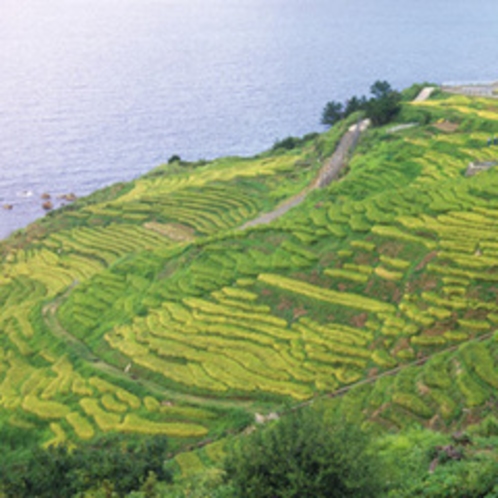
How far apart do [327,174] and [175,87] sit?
3324 inches

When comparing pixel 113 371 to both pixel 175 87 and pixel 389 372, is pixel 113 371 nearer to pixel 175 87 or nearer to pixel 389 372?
pixel 389 372

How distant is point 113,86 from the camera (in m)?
140

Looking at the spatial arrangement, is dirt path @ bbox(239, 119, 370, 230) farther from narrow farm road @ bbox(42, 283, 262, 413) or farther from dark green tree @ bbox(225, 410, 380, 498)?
dark green tree @ bbox(225, 410, 380, 498)

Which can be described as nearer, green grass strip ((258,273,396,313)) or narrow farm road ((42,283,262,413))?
narrow farm road ((42,283,262,413))

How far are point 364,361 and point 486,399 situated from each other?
22.2 feet

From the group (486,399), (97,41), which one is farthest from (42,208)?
(97,41)

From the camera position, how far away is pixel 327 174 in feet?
200

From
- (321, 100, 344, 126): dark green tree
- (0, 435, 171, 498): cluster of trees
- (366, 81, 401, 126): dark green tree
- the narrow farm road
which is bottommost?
the narrow farm road

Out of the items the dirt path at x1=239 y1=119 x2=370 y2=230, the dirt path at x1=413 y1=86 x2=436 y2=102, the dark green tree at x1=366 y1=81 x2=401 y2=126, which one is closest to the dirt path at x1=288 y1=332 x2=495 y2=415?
the dirt path at x1=239 y1=119 x2=370 y2=230

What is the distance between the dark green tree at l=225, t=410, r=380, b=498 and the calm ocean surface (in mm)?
69162

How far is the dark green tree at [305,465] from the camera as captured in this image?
1869 cm

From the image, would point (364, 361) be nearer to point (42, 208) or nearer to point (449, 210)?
point (449, 210)

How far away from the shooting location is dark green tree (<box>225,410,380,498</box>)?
736 inches

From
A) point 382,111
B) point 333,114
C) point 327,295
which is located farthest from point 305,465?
point 333,114
